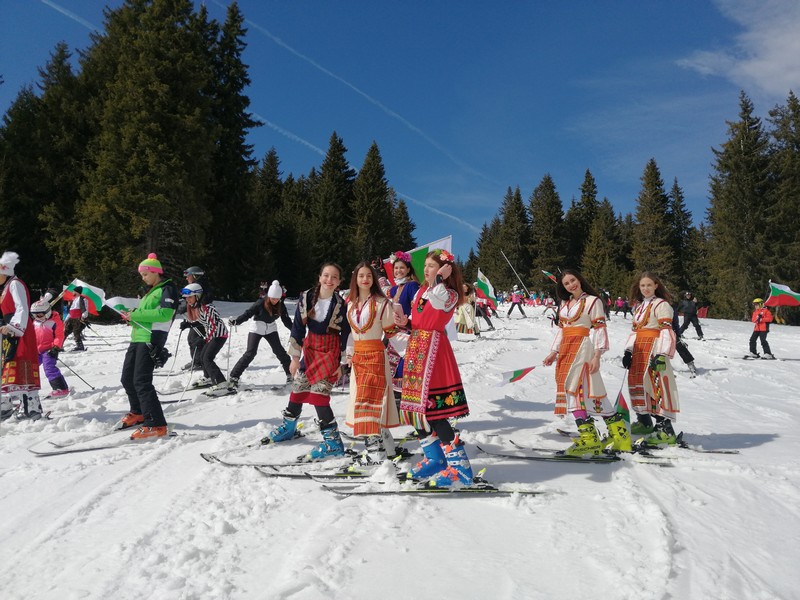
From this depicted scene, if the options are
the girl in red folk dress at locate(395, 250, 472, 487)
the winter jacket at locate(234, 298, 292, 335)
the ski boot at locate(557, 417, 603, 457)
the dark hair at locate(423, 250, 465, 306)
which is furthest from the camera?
the winter jacket at locate(234, 298, 292, 335)

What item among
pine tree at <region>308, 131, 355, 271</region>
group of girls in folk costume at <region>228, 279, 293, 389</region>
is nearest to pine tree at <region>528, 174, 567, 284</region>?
pine tree at <region>308, 131, 355, 271</region>

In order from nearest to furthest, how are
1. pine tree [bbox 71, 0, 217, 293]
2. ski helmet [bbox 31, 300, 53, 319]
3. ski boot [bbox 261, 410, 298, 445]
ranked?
1. ski boot [bbox 261, 410, 298, 445]
2. ski helmet [bbox 31, 300, 53, 319]
3. pine tree [bbox 71, 0, 217, 293]

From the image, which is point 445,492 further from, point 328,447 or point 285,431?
point 285,431

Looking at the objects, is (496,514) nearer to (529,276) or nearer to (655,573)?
(655,573)

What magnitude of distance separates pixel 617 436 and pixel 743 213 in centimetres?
3937

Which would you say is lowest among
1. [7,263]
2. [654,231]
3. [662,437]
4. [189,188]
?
[662,437]

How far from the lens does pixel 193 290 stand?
29.0 ft

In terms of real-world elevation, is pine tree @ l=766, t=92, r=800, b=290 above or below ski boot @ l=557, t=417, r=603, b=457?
above

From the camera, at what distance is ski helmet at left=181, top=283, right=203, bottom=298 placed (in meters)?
8.83

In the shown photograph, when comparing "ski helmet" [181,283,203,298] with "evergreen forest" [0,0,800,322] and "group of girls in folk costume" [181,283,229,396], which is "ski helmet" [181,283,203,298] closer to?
"group of girls in folk costume" [181,283,229,396]

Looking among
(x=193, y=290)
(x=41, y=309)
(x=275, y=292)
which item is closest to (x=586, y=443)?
(x=275, y=292)

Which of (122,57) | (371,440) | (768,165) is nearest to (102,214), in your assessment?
(122,57)

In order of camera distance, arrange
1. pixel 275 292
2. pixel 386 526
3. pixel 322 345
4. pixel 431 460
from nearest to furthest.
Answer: pixel 386 526 → pixel 431 460 → pixel 322 345 → pixel 275 292

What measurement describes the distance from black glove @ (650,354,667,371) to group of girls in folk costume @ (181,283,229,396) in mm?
6691
